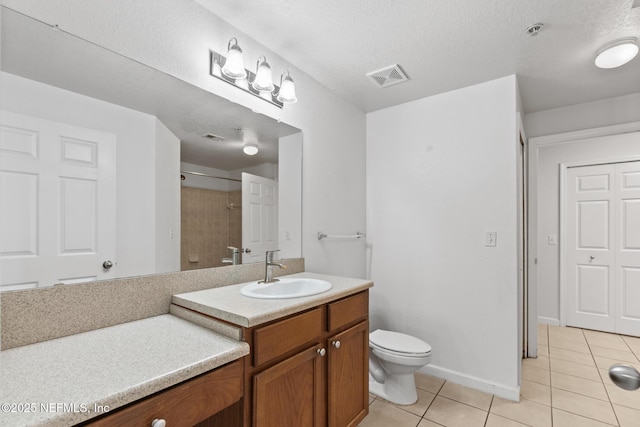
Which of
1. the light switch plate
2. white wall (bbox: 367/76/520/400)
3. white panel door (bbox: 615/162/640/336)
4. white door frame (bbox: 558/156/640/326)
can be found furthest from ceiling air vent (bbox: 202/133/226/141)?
white panel door (bbox: 615/162/640/336)

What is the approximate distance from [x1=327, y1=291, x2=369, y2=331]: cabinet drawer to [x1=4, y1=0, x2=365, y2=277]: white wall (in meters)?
0.56

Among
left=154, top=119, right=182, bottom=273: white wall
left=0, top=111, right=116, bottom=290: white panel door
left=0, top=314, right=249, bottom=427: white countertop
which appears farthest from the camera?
left=154, top=119, right=182, bottom=273: white wall

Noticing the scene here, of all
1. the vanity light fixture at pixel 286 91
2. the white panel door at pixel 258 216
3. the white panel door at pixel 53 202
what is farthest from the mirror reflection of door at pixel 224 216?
the vanity light fixture at pixel 286 91

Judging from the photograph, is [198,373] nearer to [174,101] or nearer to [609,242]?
[174,101]

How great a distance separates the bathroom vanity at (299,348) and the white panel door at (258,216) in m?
0.26

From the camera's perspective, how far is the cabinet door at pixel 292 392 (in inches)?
43.1

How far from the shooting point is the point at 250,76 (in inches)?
67.2

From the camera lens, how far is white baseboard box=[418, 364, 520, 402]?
204 centimetres

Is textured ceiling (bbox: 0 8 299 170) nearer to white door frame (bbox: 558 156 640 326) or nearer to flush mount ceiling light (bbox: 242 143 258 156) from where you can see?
flush mount ceiling light (bbox: 242 143 258 156)

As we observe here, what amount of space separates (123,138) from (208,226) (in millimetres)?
544

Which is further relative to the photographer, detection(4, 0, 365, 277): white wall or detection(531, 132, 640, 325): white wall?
detection(531, 132, 640, 325): white wall

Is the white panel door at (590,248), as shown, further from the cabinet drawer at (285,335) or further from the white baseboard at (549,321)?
the cabinet drawer at (285,335)

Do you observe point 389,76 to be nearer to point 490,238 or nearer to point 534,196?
point 490,238

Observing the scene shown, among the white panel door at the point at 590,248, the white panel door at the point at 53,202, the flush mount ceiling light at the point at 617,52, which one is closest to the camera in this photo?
the white panel door at the point at 53,202
